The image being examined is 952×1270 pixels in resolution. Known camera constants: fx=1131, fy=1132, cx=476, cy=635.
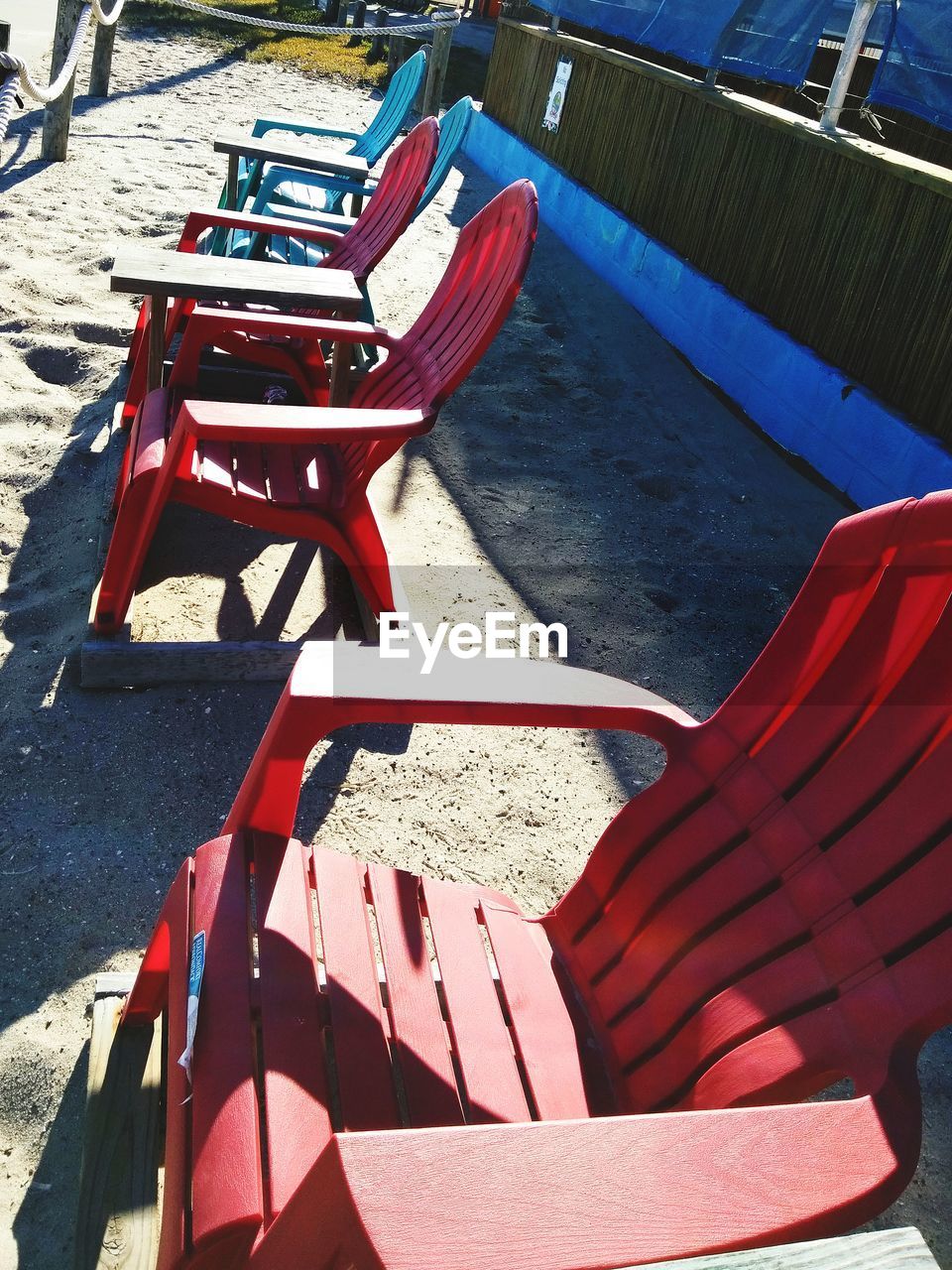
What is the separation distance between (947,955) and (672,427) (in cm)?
377

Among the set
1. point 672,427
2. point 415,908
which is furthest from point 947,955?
point 672,427

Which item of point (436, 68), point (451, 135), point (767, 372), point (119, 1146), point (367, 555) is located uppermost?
point (436, 68)

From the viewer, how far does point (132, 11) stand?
1265 cm

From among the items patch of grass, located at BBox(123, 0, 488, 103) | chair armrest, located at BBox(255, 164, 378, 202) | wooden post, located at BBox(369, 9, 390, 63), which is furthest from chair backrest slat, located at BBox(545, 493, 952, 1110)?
wooden post, located at BBox(369, 9, 390, 63)

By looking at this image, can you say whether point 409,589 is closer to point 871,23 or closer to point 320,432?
point 320,432

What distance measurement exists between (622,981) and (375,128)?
5760 millimetres

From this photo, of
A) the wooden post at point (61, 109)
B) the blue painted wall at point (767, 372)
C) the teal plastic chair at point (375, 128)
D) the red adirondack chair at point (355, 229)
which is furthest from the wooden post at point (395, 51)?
the red adirondack chair at point (355, 229)

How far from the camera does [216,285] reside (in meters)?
3.04

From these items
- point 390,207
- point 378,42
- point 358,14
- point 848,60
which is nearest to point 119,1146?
point 390,207

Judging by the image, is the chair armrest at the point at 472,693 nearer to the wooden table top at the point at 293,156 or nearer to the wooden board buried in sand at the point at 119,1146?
the wooden board buried in sand at the point at 119,1146

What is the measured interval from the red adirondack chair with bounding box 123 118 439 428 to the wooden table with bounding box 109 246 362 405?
1.36ft

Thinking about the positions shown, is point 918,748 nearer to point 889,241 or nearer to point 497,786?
point 497,786

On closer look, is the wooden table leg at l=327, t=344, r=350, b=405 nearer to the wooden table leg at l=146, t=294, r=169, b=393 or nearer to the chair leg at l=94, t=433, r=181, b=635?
the wooden table leg at l=146, t=294, r=169, b=393

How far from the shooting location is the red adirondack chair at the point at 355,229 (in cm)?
386
